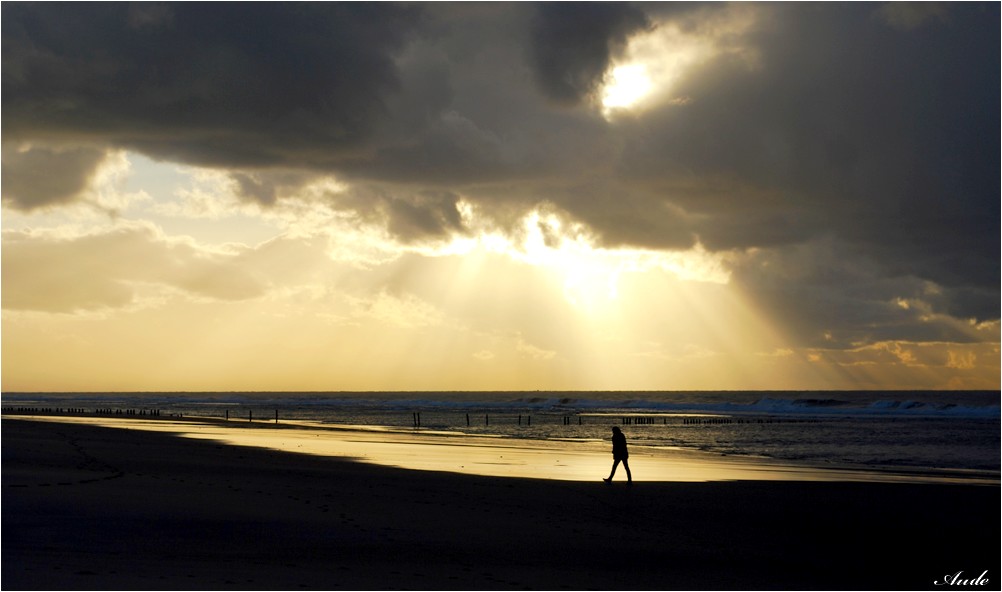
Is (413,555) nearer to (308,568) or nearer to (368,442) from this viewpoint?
(308,568)

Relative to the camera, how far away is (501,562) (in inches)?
569

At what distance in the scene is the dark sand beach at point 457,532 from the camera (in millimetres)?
12930

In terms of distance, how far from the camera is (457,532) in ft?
56.0

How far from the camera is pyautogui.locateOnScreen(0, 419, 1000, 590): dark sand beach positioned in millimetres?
12930

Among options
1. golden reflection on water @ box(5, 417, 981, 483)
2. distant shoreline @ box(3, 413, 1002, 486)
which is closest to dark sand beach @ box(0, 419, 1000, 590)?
golden reflection on water @ box(5, 417, 981, 483)

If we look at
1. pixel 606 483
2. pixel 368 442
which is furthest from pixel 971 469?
pixel 368 442

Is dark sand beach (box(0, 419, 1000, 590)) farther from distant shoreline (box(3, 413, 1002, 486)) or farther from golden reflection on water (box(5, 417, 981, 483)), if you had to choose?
distant shoreline (box(3, 413, 1002, 486))

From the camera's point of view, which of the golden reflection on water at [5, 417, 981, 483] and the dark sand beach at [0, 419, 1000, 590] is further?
the golden reflection on water at [5, 417, 981, 483]

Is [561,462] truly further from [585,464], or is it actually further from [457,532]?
[457,532]

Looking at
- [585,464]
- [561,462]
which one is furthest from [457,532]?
[561,462]

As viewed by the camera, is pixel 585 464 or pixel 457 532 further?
pixel 585 464

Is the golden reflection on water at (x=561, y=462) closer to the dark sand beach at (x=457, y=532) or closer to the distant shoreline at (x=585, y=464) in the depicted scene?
the distant shoreline at (x=585, y=464)

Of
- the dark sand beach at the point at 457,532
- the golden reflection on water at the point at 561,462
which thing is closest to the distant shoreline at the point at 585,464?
the golden reflection on water at the point at 561,462

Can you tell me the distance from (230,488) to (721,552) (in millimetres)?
11943
